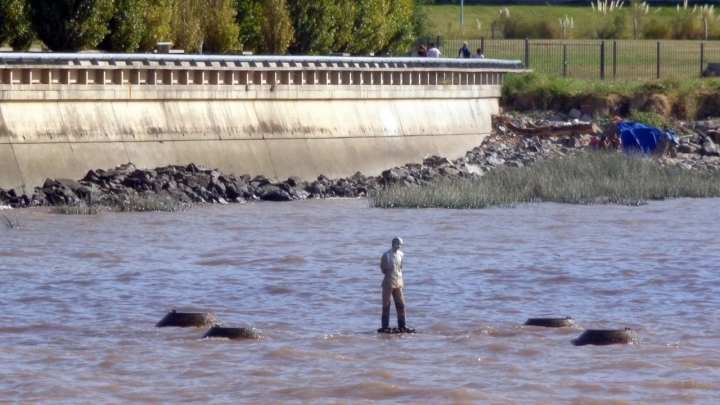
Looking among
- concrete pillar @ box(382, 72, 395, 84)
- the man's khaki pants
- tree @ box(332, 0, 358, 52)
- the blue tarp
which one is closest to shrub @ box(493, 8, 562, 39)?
tree @ box(332, 0, 358, 52)

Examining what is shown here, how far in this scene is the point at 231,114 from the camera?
107 ft

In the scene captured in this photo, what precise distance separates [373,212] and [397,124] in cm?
955

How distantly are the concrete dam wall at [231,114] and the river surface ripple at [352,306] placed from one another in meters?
2.96

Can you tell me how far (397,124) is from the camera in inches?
1474

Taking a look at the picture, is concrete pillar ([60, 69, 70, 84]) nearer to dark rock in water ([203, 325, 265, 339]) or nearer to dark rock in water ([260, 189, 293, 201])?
dark rock in water ([260, 189, 293, 201])

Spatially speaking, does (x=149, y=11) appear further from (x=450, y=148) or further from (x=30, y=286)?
(x=30, y=286)

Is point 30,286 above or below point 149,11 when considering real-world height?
below

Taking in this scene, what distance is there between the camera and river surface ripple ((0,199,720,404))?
12711 mm

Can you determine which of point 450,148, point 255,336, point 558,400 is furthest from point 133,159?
point 558,400

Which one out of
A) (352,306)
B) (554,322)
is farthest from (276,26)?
(554,322)

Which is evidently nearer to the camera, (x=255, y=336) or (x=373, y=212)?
(x=255, y=336)

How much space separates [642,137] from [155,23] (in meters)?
13.2

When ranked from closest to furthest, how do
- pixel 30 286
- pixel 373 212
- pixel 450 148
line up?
pixel 30 286 → pixel 373 212 → pixel 450 148

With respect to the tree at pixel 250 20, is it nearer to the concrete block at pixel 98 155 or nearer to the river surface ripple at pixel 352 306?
the concrete block at pixel 98 155
